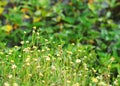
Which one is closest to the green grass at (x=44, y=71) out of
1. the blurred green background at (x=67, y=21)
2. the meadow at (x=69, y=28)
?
the meadow at (x=69, y=28)

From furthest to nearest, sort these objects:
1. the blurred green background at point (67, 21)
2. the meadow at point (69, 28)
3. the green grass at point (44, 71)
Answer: the blurred green background at point (67, 21) < the meadow at point (69, 28) < the green grass at point (44, 71)

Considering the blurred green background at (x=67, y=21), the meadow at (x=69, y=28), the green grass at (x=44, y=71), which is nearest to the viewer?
the green grass at (x=44, y=71)

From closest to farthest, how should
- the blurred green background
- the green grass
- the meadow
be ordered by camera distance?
1. the green grass
2. the meadow
3. the blurred green background

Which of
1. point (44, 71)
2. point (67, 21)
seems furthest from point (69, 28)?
point (44, 71)

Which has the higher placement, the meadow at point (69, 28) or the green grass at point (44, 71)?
the green grass at point (44, 71)

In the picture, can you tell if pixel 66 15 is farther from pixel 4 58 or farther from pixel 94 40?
pixel 4 58

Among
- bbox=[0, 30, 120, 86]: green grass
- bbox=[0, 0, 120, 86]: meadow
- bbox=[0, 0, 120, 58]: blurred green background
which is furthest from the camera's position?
bbox=[0, 0, 120, 58]: blurred green background

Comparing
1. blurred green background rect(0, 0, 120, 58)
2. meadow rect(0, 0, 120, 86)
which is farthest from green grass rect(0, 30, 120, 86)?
blurred green background rect(0, 0, 120, 58)

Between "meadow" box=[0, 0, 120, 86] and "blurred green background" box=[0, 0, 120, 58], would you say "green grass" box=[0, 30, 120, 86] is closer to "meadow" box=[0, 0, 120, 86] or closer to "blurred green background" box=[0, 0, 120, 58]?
"meadow" box=[0, 0, 120, 86]

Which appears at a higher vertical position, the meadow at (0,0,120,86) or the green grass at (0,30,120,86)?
the green grass at (0,30,120,86)

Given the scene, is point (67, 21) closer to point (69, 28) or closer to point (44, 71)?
point (69, 28)

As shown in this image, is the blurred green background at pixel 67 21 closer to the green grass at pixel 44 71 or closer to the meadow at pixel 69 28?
the meadow at pixel 69 28

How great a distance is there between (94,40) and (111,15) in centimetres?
54

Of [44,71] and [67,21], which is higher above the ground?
[44,71]
